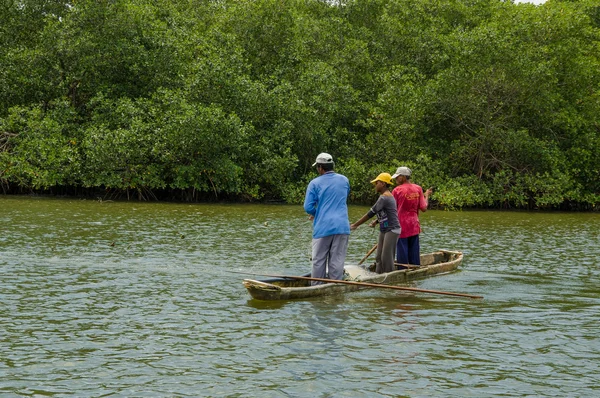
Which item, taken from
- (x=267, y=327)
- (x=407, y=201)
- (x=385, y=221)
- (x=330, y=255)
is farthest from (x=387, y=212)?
(x=267, y=327)

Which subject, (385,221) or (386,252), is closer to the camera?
(385,221)

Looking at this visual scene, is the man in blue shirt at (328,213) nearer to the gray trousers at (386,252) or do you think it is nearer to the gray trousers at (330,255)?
the gray trousers at (330,255)

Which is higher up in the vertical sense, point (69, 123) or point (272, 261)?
point (69, 123)

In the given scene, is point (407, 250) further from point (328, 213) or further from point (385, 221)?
point (328, 213)

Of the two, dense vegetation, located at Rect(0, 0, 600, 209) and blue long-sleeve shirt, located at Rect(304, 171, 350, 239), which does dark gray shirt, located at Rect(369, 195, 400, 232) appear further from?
dense vegetation, located at Rect(0, 0, 600, 209)

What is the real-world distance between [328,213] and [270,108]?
25553 millimetres

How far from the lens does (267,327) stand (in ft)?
31.9

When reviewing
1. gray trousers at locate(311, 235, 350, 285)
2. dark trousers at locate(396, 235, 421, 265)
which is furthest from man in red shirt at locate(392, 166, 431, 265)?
gray trousers at locate(311, 235, 350, 285)

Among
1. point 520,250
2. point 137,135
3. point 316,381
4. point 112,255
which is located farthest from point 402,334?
point 137,135

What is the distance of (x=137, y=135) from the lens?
3391cm

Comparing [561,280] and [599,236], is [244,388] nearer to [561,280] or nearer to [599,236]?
[561,280]

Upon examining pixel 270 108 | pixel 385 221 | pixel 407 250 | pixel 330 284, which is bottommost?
pixel 330 284

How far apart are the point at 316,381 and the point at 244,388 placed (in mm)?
691

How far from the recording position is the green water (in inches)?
290
